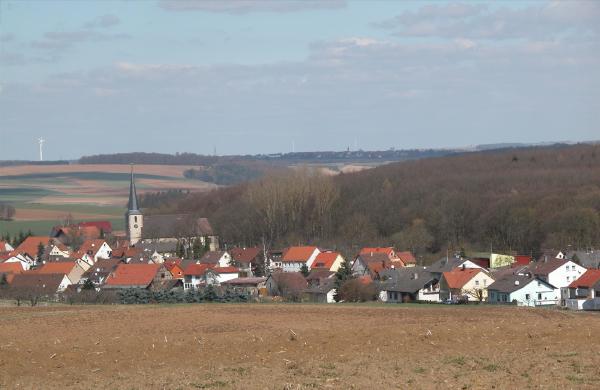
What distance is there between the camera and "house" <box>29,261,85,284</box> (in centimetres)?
7081

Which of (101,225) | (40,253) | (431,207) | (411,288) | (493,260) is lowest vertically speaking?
(411,288)

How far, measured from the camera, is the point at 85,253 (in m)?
87.8

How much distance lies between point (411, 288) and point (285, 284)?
8773 millimetres

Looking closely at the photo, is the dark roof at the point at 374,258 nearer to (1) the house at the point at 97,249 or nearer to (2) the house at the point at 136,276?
(2) the house at the point at 136,276

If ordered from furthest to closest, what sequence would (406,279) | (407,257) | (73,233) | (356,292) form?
1. (73,233)
2. (407,257)
3. (406,279)
4. (356,292)

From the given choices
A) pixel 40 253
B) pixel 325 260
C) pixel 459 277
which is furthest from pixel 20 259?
pixel 459 277

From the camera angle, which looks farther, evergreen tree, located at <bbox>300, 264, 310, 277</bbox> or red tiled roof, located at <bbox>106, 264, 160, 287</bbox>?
evergreen tree, located at <bbox>300, 264, 310, 277</bbox>

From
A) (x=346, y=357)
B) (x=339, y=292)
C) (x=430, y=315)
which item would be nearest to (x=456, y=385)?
(x=346, y=357)

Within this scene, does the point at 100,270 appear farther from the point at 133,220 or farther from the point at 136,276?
the point at 133,220

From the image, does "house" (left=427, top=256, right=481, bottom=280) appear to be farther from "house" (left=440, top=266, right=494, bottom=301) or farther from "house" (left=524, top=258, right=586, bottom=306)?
"house" (left=524, top=258, right=586, bottom=306)

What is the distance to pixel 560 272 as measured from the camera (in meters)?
59.6

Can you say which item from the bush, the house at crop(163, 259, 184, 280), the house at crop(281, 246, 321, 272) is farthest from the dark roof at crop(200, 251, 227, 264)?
the bush

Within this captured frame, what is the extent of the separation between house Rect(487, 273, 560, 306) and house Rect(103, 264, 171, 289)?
2274 centimetres

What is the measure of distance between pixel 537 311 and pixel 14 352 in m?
18.8
